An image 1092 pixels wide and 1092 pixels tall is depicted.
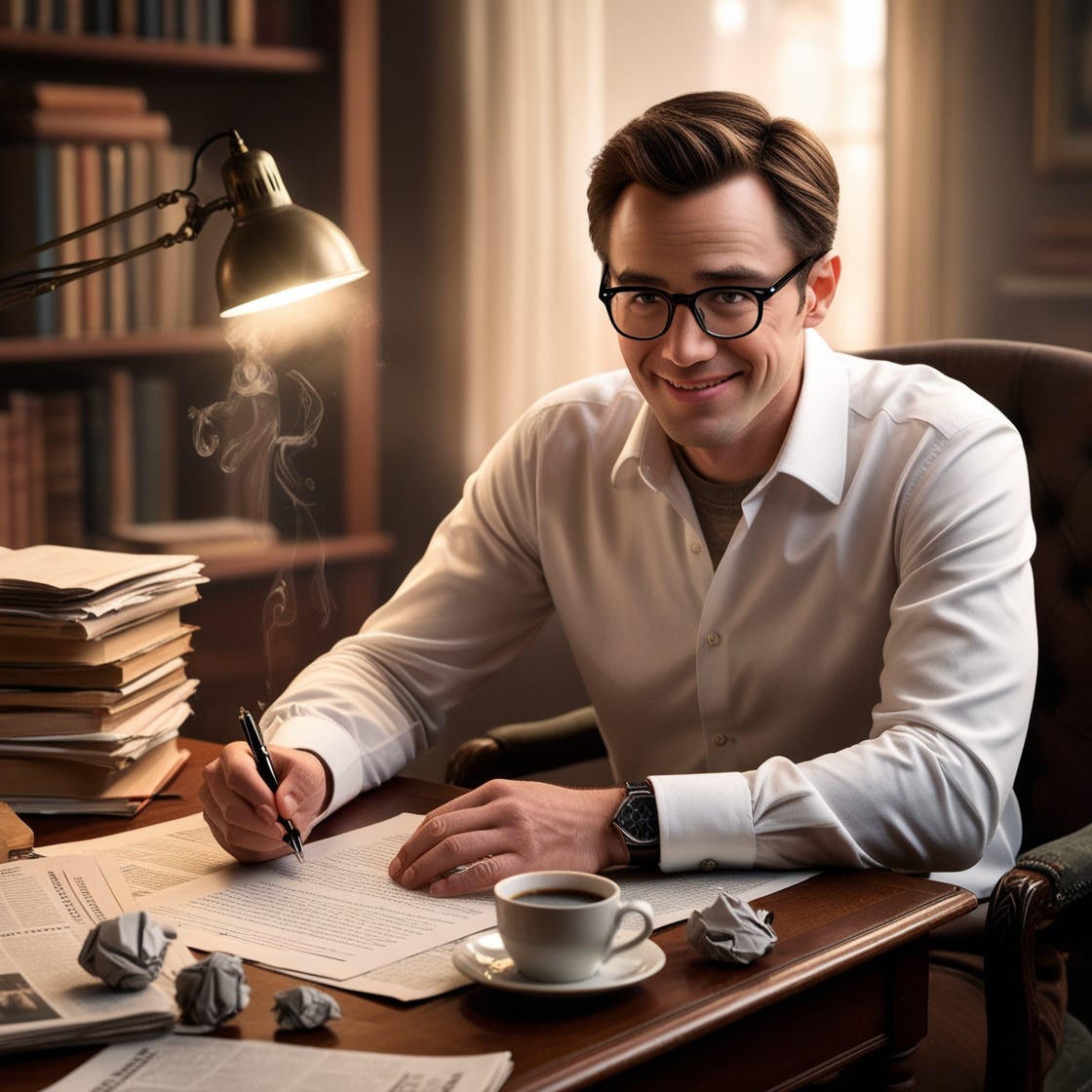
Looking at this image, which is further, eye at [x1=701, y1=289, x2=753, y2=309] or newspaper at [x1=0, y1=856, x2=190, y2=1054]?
eye at [x1=701, y1=289, x2=753, y2=309]

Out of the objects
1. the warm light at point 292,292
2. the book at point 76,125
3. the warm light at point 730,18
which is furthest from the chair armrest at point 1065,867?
the warm light at point 730,18

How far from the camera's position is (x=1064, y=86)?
327 cm

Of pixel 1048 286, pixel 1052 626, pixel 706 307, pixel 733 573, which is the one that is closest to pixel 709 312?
pixel 706 307

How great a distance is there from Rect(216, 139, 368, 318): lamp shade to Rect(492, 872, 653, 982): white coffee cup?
680 mm

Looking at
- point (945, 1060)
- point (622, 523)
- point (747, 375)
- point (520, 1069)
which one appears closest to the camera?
point (520, 1069)

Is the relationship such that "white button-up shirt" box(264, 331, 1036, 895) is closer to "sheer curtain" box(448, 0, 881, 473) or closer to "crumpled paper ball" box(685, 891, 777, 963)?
"crumpled paper ball" box(685, 891, 777, 963)

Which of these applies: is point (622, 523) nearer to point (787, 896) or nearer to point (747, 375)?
point (747, 375)

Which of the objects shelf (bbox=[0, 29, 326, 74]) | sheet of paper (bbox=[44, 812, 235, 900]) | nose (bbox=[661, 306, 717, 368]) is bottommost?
sheet of paper (bbox=[44, 812, 235, 900])

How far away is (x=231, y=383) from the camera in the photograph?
2.79 metres

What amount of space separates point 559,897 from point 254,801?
1.26ft

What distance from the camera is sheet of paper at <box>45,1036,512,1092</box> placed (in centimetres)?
84

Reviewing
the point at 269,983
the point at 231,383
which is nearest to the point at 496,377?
the point at 231,383

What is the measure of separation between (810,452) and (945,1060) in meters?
0.63

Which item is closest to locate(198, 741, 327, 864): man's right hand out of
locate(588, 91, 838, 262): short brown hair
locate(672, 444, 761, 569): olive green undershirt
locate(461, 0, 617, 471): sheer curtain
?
locate(672, 444, 761, 569): olive green undershirt
